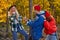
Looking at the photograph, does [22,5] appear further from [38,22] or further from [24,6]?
[38,22]

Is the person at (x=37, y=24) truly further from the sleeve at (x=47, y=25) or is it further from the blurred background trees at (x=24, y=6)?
the blurred background trees at (x=24, y=6)

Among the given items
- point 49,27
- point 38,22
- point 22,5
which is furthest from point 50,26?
point 22,5

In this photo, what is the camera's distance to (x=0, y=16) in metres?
13.0

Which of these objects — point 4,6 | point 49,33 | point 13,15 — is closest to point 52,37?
point 49,33

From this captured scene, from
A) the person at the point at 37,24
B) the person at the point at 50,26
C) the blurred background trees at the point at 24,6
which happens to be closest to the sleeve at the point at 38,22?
the person at the point at 37,24

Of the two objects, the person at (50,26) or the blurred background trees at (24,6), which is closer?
the person at (50,26)

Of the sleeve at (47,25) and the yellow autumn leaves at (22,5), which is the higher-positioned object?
the sleeve at (47,25)

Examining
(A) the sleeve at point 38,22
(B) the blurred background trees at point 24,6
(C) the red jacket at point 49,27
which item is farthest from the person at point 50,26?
(B) the blurred background trees at point 24,6

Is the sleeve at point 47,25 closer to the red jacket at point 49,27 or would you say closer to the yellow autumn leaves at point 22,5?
the red jacket at point 49,27

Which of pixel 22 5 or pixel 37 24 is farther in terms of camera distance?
pixel 22 5

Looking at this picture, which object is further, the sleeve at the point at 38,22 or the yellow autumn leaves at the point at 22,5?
the yellow autumn leaves at the point at 22,5

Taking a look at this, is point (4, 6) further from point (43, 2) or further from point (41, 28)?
point (41, 28)

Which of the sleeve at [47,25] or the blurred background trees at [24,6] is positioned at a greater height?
the sleeve at [47,25]

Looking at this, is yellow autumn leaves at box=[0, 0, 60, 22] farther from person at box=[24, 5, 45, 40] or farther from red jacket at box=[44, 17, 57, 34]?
red jacket at box=[44, 17, 57, 34]
